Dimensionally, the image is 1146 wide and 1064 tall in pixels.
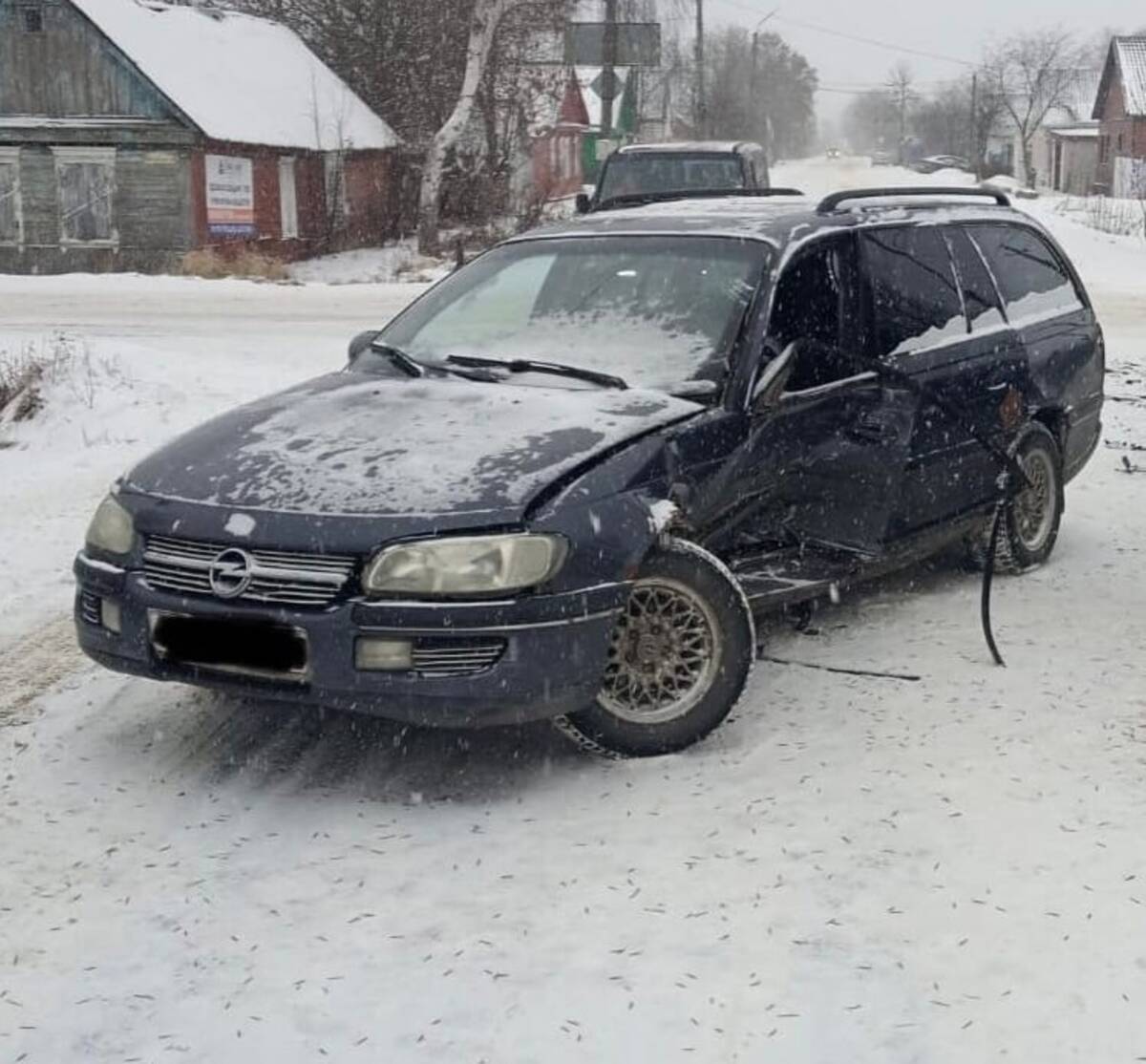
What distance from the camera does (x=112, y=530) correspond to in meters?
4.62

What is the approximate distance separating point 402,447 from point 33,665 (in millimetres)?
2026

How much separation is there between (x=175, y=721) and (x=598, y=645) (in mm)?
1561

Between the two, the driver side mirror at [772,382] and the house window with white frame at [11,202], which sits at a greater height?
the house window with white frame at [11,202]

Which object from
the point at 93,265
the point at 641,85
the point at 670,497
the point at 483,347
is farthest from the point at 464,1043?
the point at 641,85

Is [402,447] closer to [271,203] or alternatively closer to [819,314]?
[819,314]

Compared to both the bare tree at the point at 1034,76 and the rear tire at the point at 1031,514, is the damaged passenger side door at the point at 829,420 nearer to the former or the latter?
the rear tire at the point at 1031,514

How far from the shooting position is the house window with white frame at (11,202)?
30422 millimetres

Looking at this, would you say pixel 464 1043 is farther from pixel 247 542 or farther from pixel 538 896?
pixel 247 542

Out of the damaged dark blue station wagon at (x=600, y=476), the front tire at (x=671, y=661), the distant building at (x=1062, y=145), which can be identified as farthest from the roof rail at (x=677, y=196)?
the distant building at (x=1062, y=145)

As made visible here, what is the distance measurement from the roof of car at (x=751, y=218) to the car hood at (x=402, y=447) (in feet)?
3.37

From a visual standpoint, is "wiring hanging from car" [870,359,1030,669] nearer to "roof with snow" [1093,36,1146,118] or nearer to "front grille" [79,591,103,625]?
"front grille" [79,591,103,625]

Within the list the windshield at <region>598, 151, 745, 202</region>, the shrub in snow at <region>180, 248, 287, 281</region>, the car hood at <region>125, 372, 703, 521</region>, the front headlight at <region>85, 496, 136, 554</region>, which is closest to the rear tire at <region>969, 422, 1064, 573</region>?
the car hood at <region>125, 372, 703, 521</region>

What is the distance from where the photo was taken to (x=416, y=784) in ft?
14.9

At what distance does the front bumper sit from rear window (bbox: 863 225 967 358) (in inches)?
85.4
